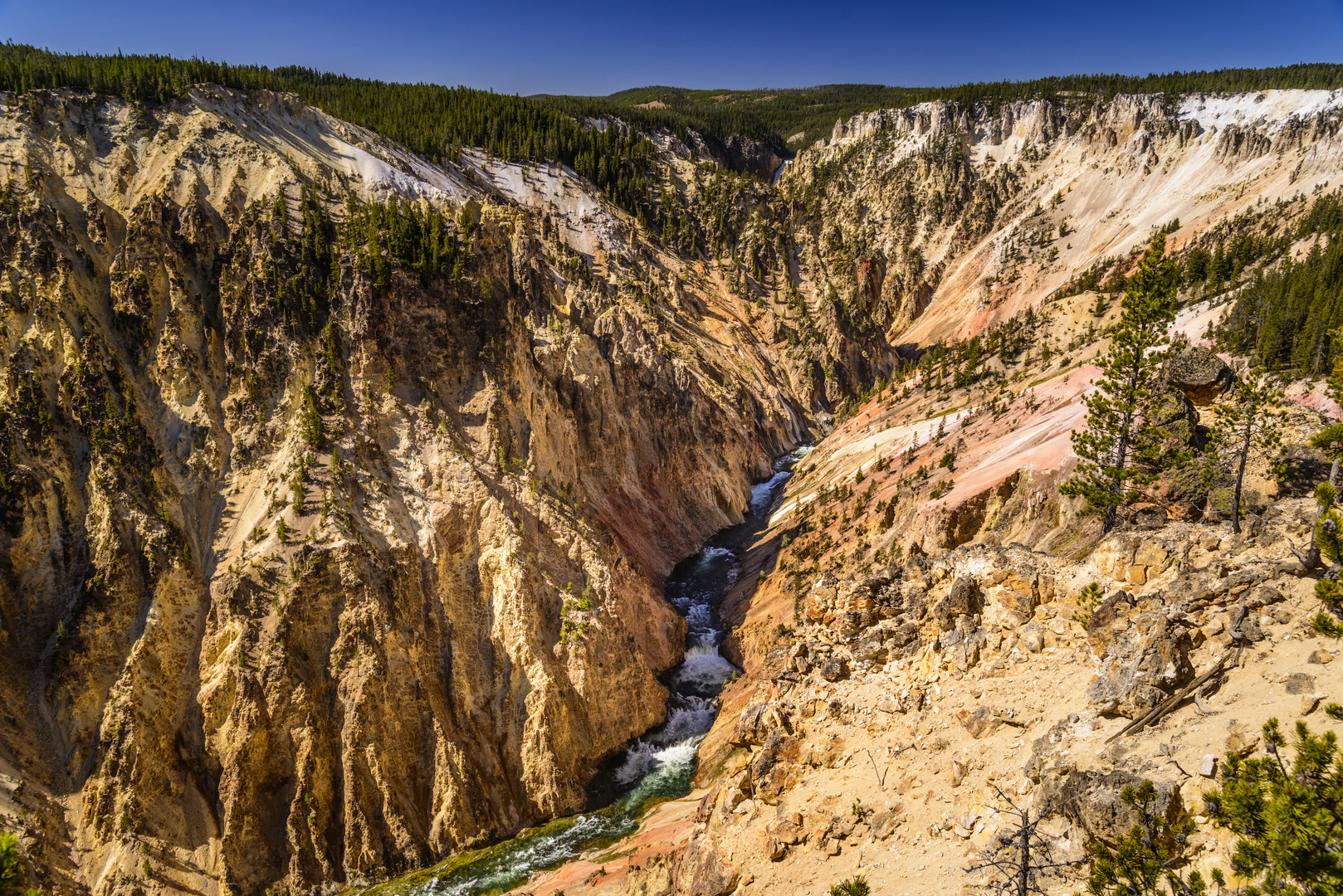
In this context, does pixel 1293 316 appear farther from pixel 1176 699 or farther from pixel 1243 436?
pixel 1176 699

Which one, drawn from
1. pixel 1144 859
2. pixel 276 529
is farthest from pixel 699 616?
pixel 1144 859

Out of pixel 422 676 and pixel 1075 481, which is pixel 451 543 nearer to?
pixel 422 676

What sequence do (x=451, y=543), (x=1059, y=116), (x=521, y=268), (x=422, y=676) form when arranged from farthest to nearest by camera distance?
(x=1059, y=116) < (x=521, y=268) < (x=451, y=543) < (x=422, y=676)

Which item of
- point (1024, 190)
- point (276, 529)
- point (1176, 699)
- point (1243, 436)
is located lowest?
point (1176, 699)

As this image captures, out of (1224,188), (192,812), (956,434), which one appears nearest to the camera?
(192,812)

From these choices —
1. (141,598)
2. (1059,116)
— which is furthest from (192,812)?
(1059,116)

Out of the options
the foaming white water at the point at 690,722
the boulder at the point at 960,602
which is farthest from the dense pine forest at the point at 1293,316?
the foaming white water at the point at 690,722

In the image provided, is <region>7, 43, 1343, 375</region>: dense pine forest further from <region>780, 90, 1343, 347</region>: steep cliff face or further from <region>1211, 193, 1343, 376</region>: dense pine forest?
<region>780, 90, 1343, 347</region>: steep cliff face

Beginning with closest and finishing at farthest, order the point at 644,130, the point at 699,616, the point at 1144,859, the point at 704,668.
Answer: the point at 1144,859
the point at 704,668
the point at 699,616
the point at 644,130

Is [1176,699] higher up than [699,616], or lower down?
lower down
